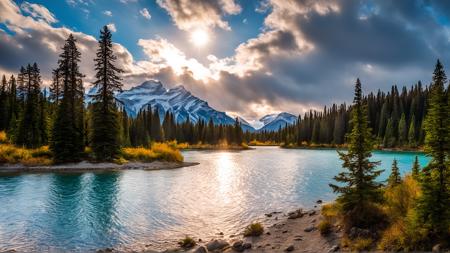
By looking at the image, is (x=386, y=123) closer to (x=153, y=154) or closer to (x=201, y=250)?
(x=153, y=154)

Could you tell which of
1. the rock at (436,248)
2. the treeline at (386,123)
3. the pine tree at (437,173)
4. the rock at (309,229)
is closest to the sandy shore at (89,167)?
the rock at (309,229)

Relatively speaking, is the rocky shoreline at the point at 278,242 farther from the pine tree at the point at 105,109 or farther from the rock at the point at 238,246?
the pine tree at the point at 105,109

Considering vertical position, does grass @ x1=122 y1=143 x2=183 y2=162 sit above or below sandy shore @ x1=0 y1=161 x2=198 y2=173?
above

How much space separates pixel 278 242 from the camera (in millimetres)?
11508

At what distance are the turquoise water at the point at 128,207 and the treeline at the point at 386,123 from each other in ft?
289

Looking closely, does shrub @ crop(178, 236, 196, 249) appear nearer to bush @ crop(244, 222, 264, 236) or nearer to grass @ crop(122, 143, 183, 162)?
bush @ crop(244, 222, 264, 236)

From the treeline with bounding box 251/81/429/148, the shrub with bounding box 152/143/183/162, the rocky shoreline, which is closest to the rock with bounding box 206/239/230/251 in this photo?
the rocky shoreline

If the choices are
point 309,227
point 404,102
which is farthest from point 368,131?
point 404,102

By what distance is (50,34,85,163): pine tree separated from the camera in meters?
37.7

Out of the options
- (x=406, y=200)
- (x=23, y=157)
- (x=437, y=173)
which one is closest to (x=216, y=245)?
(x=406, y=200)

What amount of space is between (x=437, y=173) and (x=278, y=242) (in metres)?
6.35

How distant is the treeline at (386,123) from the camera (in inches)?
4380

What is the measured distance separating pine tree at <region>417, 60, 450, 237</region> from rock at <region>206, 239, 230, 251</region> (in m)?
7.13

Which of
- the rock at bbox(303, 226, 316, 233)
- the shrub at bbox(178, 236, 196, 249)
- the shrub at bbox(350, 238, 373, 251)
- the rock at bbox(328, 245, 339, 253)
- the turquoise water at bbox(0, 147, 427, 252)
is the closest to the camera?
the shrub at bbox(350, 238, 373, 251)
